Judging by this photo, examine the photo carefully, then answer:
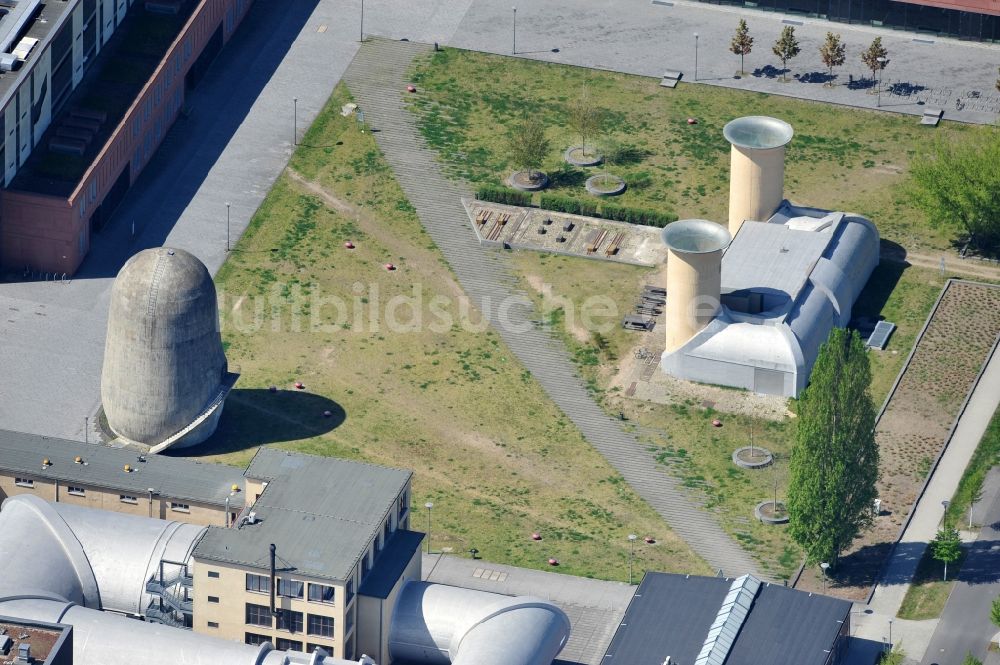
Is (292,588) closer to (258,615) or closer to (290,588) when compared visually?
(290,588)

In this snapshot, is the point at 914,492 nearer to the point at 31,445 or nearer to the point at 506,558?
the point at 506,558

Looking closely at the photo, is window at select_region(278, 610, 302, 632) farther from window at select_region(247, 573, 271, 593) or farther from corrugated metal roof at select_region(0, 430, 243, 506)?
corrugated metal roof at select_region(0, 430, 243, 506)

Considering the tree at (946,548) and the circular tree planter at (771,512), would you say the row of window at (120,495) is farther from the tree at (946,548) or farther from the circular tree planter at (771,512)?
the tree at (946,548)

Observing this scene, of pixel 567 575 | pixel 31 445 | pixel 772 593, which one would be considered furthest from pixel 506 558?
pixel 31 445

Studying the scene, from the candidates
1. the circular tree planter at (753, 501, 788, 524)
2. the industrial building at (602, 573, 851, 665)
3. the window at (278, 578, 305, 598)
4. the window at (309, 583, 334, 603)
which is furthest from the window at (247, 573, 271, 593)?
the circular tree planter at (753, 501, 788, 524)

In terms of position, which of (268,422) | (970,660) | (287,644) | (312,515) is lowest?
(268,422)

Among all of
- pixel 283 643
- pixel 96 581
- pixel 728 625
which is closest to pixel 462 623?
pixel 283 643
